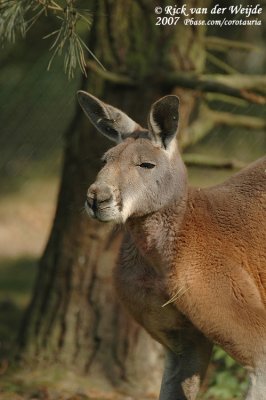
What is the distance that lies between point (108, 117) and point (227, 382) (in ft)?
9.32

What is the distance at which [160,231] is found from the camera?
534 centimetres

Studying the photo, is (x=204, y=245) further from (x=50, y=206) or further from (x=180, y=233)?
(x=50, y=206)

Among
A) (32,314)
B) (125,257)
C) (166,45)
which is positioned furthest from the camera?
(32,314)

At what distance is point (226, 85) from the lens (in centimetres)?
671

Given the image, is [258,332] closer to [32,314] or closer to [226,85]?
[226,85]

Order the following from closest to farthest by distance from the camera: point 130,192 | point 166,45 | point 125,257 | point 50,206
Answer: point 130,192 → point 125,257 → point 166,45 → point 50,206

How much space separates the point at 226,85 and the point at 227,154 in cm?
821

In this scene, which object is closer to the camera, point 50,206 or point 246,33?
point 246,33

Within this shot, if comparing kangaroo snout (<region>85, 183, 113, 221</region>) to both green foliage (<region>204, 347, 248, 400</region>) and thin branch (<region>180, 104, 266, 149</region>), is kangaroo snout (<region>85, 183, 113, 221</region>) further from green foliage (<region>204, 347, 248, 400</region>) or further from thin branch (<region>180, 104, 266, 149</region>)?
green foliage (<region>204, 347, 248, 400</region>)

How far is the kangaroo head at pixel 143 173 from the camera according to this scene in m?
5.00

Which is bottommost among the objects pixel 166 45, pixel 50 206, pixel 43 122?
pixel 50 206

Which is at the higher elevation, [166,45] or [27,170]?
[166,45]

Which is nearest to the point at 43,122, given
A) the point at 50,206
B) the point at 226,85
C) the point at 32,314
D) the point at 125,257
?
the point at 50,206

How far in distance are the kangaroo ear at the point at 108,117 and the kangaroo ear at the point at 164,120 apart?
0.25 metres
